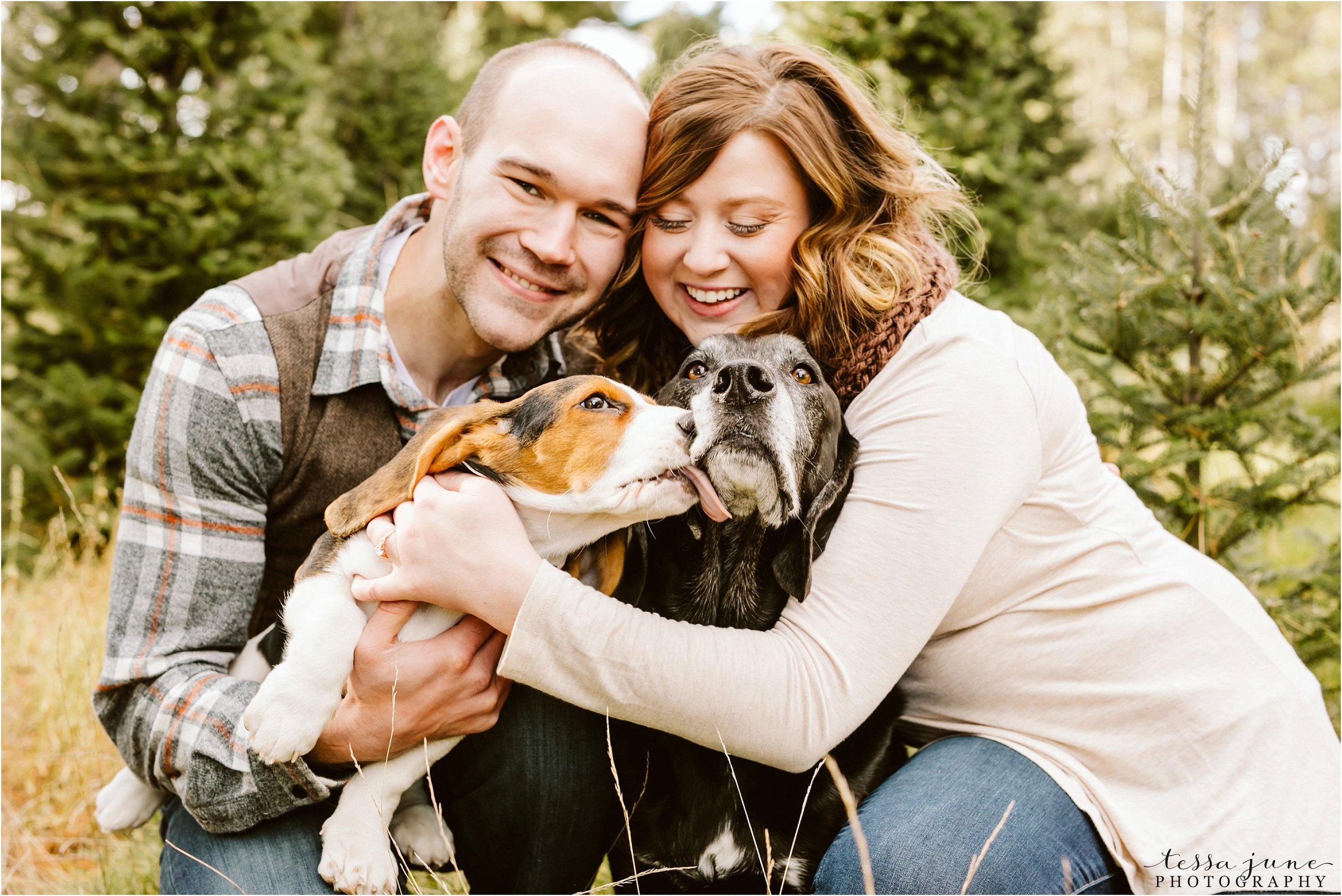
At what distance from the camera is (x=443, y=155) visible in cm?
313

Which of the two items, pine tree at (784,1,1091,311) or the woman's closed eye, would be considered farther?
pine tree at (784,1,1091,311)

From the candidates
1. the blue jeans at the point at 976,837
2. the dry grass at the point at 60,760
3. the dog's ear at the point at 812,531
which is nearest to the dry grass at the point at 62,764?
the dry grass at the point at 60,760

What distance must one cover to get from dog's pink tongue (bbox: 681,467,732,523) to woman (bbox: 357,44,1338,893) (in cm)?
29

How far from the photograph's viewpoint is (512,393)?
127 inches

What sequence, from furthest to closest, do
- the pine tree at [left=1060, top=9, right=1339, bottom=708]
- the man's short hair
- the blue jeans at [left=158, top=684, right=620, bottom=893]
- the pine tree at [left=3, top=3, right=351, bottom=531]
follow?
the pine tree at [left=3, top=3, right=351, bottom=531], the pine tree at [left=1060, top=9, right=1339, bottom=708], the man's short hair, the blue jeans at [left=158, top=684, right=620, bottom=893]

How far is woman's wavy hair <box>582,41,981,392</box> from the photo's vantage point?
265 centimetres

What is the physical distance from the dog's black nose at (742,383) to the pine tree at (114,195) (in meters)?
4.81

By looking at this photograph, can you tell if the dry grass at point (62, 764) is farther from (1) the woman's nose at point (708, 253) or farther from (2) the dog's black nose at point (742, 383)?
(1) the woman's nose at point (708, 253)

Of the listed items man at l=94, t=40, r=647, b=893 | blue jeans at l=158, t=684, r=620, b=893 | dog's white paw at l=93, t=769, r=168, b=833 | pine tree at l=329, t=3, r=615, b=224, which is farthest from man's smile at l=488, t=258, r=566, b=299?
pine tree at l=329, t=3, r=615, b=224

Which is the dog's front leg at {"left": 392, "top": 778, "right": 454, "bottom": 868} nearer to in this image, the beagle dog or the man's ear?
the beagle dog

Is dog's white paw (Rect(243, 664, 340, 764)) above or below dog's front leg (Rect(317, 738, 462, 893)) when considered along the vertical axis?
above

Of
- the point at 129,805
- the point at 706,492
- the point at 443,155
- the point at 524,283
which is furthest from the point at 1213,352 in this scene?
the point at 129,805

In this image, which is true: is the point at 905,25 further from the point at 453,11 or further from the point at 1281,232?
the point at 453,11

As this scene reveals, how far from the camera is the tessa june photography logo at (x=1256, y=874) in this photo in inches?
85.0
